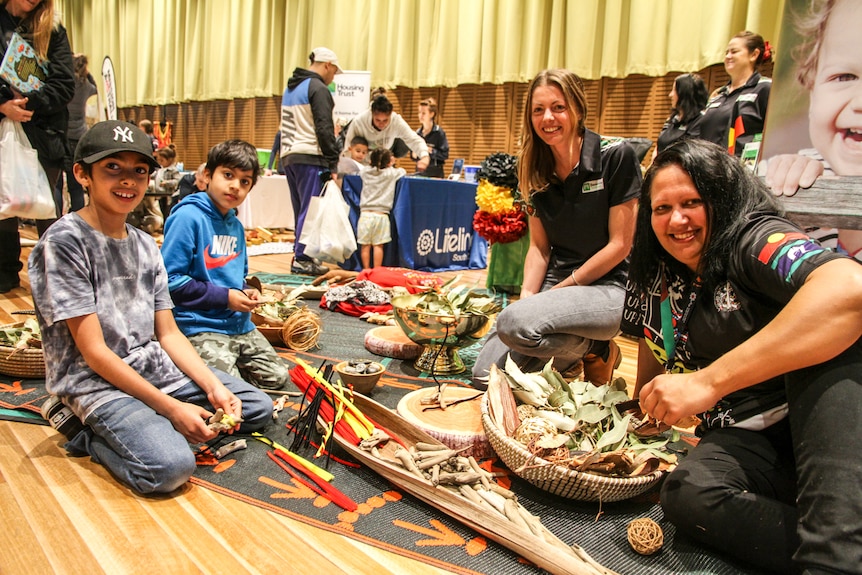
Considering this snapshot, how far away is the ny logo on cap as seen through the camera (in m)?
1.64

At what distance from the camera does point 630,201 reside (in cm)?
226

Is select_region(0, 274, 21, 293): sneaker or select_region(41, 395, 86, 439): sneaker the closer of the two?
select_region(41, 395, 86, 439): sneaker

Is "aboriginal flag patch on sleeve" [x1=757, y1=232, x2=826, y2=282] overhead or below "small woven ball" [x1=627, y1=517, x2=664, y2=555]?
overhead

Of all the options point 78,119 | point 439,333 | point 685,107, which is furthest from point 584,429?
point 78,119

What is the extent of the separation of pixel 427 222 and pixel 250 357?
3.17 meters

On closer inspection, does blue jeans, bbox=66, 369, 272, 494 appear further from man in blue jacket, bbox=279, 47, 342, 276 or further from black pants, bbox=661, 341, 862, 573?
man in blue jacket, bbox=279, 47, 342, 276

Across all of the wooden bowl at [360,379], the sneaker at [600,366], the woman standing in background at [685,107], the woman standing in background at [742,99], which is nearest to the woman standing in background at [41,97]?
the wooden bowl at [360,379]

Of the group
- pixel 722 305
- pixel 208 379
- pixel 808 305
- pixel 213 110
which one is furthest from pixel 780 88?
Answer: pixel 213 110

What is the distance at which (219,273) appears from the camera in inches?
91.3

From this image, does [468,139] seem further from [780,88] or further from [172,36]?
[172,36]

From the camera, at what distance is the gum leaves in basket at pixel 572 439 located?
1.49 metres

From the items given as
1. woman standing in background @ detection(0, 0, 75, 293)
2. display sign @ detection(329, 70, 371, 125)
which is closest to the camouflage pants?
woman standing in background @ detection(0, 0, 75, 293)

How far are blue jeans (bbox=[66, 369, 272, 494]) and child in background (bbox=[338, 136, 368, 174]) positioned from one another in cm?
390

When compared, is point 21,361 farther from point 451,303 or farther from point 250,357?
point 451,303
